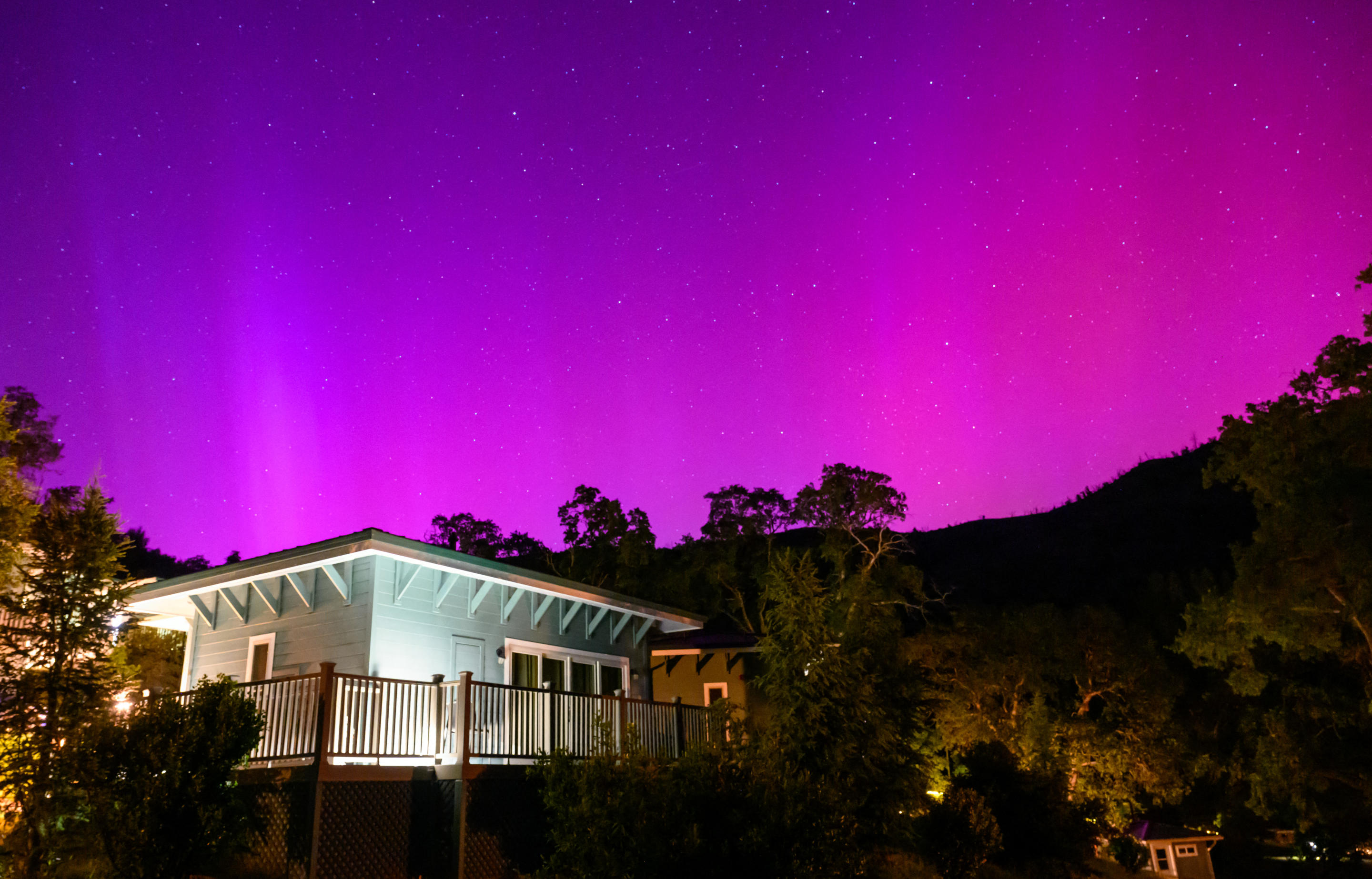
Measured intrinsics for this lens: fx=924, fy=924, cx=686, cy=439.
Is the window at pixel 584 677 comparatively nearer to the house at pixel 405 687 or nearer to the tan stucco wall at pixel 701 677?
the house at pixel 405 687

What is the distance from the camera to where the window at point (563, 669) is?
717 inches

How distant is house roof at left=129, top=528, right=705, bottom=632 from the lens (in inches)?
589

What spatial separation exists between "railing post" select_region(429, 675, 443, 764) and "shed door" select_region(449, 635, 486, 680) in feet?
10.0

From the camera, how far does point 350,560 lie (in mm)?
15703

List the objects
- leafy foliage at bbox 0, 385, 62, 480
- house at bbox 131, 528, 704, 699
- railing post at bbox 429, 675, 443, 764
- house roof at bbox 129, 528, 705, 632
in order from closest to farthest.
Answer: railing post at bbox 429, 675, 443, 764, house roof at bbox 129, 528, 705, 632, house at bbox 131, 528, 704, 699, leafy foliage at bbox 0, 385, 62, 480

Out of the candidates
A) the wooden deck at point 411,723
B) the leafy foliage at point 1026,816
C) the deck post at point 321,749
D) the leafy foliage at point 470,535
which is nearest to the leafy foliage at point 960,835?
the leafy foliage at point 1026,816

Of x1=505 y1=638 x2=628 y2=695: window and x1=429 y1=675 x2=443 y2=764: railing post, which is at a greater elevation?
x1=505 y1=638 x2=628 y2=695: window

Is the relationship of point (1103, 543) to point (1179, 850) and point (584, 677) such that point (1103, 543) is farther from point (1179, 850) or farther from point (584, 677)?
point (584, 677)

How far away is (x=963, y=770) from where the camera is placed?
62.5 feet

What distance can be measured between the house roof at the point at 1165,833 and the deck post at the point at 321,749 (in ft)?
96.4

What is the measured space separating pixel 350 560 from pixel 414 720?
369 cm

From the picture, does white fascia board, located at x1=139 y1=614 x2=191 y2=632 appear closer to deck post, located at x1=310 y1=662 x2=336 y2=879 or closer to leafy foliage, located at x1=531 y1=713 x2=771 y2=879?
deck post, located at x1=310 y1=662 x2=336 y2=879

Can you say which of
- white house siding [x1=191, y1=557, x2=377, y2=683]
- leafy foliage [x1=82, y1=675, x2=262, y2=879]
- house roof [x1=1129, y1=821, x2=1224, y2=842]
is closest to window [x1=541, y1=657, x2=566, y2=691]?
white house siding [x1=191, y1=557, x2=377, y2=683]

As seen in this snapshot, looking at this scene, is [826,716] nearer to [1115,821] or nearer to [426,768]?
[426,768]
